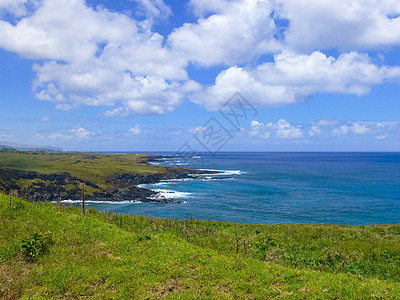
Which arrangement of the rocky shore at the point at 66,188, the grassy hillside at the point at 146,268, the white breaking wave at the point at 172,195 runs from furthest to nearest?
the white breaking wave at the point at 172,195 → the rocky shore at the point at 66,188 → the grassy hillside at the point at 146,268

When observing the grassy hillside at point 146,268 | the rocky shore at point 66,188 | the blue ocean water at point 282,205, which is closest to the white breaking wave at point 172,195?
the blue ocean water at point 282,205

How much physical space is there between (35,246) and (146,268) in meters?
4.99

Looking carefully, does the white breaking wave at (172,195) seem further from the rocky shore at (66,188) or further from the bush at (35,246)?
the bush at (35,246)

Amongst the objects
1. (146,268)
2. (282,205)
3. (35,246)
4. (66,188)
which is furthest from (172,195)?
(146,268)

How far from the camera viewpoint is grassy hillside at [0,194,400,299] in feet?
29.0

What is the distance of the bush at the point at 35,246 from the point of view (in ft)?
35.4

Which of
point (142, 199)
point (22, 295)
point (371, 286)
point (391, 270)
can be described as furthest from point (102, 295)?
point (142, 199)

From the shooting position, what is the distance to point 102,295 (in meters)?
8.50

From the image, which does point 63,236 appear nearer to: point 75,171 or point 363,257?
point 363,257

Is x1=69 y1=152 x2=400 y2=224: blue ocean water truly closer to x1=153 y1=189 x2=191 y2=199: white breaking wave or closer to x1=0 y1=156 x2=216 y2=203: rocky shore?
x1=153 y1=189 x2=191 y2=199: white breaking wave

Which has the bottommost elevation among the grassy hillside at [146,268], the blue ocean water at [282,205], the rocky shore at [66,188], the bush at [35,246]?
the blue ocean water at [282,205]

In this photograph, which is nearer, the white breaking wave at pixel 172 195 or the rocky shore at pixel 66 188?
the rocky shore at pixel 66 188

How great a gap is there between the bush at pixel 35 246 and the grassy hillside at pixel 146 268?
4cm

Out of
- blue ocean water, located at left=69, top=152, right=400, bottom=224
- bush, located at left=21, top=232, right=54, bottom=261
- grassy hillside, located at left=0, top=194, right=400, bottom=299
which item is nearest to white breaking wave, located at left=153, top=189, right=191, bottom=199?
blue ocean water, located at left=69, top=152, right=400, bottom=224
